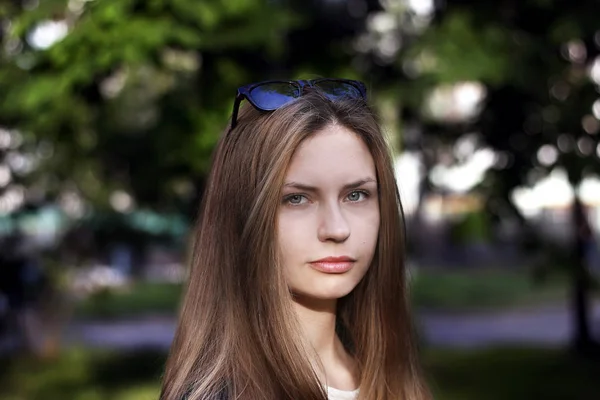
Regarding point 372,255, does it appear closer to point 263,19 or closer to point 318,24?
point 263,19

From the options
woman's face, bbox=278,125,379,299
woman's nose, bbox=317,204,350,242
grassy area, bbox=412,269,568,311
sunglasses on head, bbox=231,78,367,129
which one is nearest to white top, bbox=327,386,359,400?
woman's face, bbox=278,125,379,299

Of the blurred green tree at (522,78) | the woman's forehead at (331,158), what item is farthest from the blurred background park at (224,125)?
the woman's forehead at (331,158)

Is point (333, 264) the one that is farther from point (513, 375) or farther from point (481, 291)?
point (481, 291)

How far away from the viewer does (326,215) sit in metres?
1.77

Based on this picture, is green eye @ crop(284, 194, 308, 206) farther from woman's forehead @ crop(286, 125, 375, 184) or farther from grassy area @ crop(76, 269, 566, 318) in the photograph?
grassy area @ crop(76, 269, 566, 318)

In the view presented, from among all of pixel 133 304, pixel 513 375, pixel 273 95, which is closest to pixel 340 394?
pixel 273 95

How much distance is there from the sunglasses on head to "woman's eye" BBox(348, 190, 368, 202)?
234mm

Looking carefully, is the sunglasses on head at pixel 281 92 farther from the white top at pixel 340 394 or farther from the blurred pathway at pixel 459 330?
the blurred pathway at pixel 459 330

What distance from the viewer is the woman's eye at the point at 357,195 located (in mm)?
1835

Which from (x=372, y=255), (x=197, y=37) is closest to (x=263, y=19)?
(x=197, y=37)

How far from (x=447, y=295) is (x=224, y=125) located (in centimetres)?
1227

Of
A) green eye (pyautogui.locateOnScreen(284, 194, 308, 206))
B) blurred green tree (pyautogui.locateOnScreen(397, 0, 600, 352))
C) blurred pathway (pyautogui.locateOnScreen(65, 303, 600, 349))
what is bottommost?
blurred pathway (pyautogui.locateOnScreen(65, 303, 600, 349))

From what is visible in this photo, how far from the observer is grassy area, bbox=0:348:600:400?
7.64m

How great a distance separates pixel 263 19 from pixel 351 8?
2.39 metres
